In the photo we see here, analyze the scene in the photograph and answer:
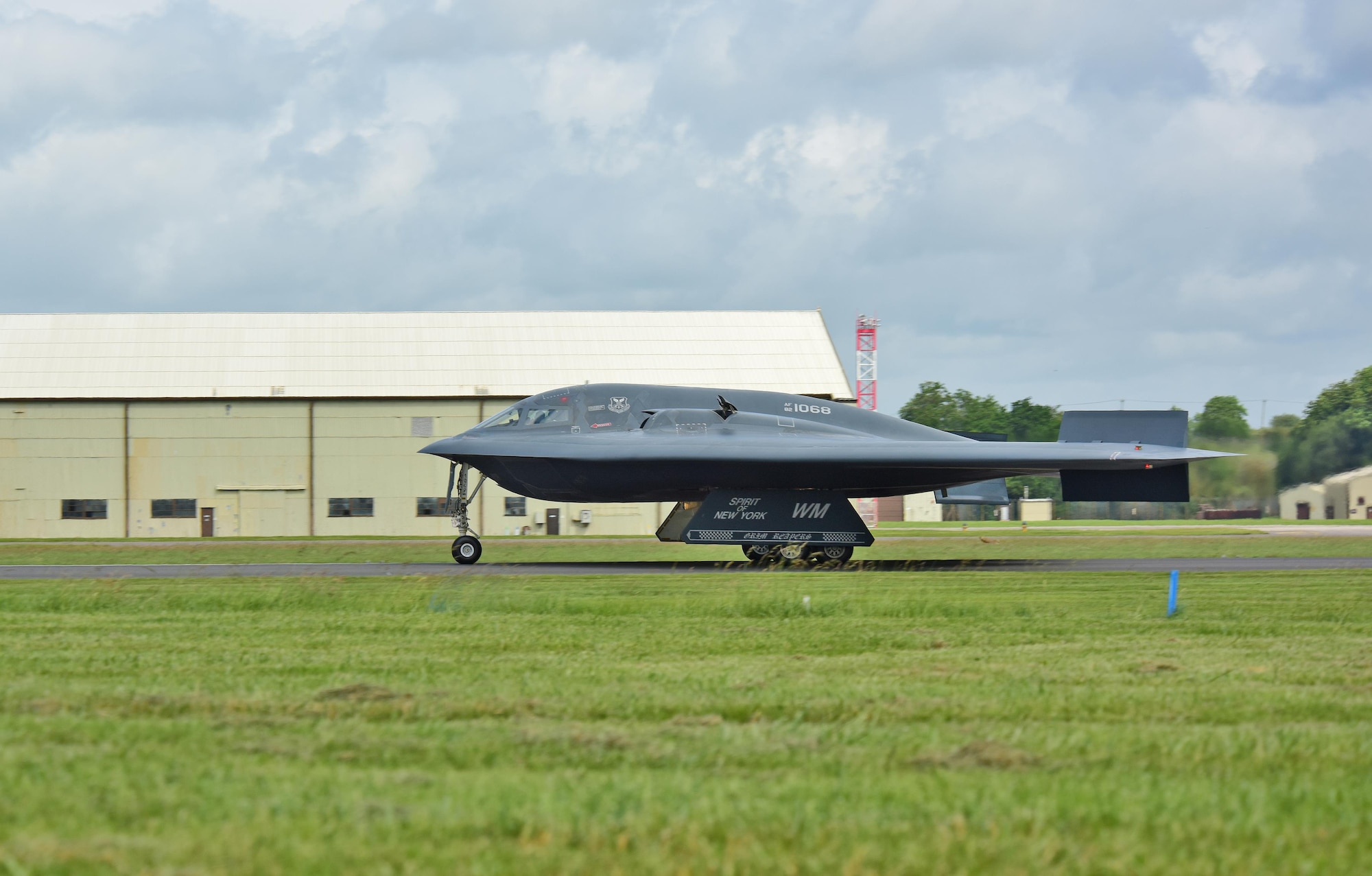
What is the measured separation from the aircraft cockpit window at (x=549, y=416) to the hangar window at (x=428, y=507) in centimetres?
2501

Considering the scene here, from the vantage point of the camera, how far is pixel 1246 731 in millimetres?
7039

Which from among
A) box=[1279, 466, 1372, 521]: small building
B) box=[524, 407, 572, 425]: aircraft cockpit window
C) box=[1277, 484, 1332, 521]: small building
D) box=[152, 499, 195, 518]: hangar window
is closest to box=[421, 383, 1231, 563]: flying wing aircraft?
box=[524, 407, 572, 425]: aircraft cockpit window

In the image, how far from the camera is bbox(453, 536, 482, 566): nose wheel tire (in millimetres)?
27922

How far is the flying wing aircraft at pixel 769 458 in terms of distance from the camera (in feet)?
87.8

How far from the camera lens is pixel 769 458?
26750mm

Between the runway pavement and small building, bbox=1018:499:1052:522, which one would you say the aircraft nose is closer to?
the runway pavement

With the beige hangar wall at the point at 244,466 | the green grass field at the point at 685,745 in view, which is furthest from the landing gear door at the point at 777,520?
the beige hangar wall at the point at 244,466

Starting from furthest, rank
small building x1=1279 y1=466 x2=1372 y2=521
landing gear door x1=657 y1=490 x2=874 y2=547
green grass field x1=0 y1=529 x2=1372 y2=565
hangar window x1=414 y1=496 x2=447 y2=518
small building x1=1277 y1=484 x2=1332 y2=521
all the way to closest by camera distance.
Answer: small building x1=1277 y1=484 x2=1332 y2=521 → small building x1=1279 y1=466 x2=1372 y2=521 → hangar window x1=414 y1=496 x2=447 y2=518 → green grass field x1=0 y1=529 x2=1372 y2=565 → landing gear door x1=657 y1=490 x2=874 y2=547

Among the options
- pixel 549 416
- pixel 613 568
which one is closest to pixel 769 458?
pixel 613 568

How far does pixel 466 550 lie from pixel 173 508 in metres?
29.7

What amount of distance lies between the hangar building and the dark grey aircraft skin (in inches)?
927

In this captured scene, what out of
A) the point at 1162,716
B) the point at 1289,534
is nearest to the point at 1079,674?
the point at 1162,716

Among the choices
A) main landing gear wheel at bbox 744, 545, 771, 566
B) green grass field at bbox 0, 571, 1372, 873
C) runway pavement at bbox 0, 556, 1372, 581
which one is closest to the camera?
green grass field at bbox 0, 571, 1372, 873

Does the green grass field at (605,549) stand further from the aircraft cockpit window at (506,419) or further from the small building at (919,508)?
the small building at (919,508)
